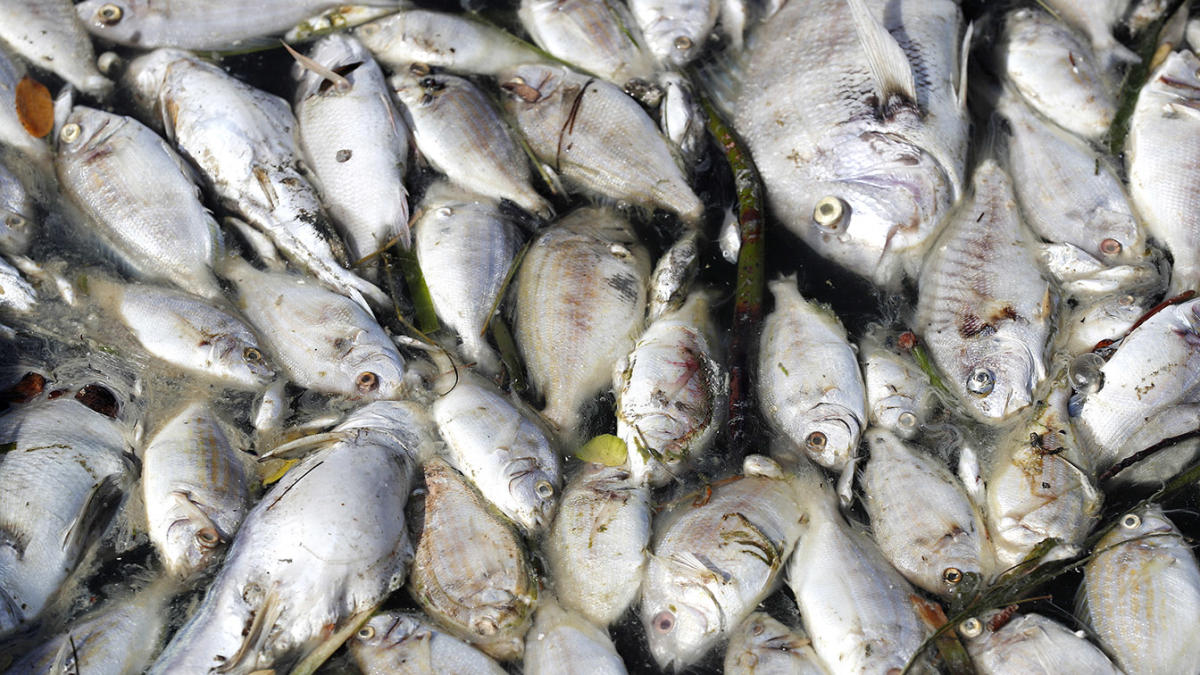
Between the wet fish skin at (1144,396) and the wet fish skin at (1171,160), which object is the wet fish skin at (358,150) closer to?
the wet fish skin at (1144,396)

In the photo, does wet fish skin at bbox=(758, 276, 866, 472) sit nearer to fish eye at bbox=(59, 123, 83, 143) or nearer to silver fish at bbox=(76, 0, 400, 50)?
silver fish at bbox=(76, 0, 400, 50)

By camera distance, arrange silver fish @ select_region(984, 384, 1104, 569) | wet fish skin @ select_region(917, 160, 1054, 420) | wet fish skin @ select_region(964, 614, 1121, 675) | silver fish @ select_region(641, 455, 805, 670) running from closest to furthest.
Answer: wet fish skin @ select_region(964, 614, 1121, 675), silver fish @ select_region(641, 455, 805, 670), silver fish @ select_region(984, 384, 1104, 569), wet fish skin @ select_region(917, 160, 1054, 420)

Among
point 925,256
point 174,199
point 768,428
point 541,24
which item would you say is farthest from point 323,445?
point 925,256

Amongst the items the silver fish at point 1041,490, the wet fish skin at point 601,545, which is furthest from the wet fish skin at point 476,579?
the silver fish at point 1041,490

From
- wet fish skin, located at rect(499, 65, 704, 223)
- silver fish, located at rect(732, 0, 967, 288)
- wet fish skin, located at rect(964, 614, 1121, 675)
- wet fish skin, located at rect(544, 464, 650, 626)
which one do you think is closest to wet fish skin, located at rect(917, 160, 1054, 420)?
silver fish, located at rect(732, 0, 967, 288)

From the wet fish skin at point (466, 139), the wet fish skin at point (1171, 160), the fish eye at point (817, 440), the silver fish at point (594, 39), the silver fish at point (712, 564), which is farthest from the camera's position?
the silver fish at point (594, 39)

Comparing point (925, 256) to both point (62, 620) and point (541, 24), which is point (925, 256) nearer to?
point (541, 24)

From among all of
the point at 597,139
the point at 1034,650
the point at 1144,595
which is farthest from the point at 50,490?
the point at 1144,595
